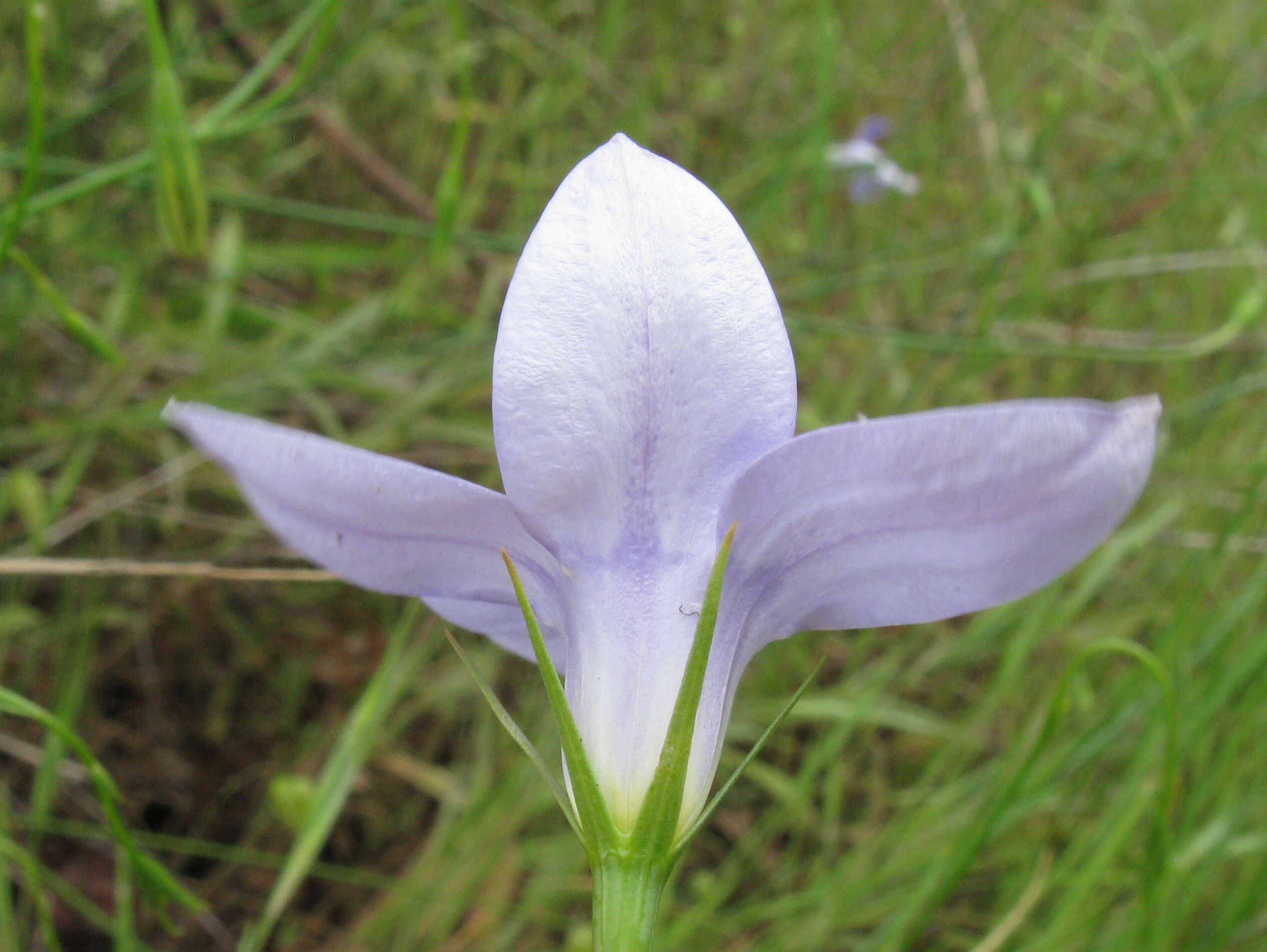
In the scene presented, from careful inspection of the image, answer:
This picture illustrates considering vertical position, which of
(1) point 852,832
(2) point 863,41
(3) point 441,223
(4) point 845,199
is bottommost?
(1) point 852,832

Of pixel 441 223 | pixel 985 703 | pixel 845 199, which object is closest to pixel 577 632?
pixel 441 223

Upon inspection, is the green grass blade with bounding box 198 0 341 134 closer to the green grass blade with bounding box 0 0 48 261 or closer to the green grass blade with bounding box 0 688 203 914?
the green grass blade with bounding box 0 0 48 261

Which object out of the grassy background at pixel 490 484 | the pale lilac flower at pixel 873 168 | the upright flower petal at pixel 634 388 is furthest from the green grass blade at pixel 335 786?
the pale lilac flower at pixel 873 168

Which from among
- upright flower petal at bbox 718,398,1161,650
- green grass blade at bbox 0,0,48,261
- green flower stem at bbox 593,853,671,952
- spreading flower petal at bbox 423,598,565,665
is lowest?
green flower stem at bbox 593,853,671,952

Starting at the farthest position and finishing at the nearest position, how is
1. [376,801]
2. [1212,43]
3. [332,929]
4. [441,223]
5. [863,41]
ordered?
[863,41] → [1212,43] → [376,801] → [332,929] → [441,223]

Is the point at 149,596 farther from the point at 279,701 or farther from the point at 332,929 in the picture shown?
the point at 332,929

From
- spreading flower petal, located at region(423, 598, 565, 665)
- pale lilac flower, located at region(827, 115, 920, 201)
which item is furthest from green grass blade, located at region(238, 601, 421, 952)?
pale lilac flower, located at region(827, 115, 920, 201)

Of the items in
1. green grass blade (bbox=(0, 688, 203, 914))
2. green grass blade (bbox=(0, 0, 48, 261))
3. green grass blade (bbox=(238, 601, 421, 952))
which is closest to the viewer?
green grass blade (bbox=(0, 688, 203, 914))
